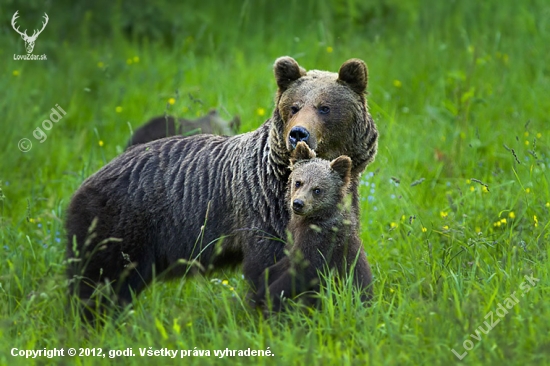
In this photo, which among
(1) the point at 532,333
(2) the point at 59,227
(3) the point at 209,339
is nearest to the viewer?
(1) the point at 532,333

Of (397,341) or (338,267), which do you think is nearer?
(397,341)

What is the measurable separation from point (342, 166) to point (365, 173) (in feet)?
7.45

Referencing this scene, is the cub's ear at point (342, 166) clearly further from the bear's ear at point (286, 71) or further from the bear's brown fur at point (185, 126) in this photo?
the bear's brown fur at point (185, 126)

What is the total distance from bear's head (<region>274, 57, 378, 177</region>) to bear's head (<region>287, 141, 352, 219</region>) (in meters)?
0.29

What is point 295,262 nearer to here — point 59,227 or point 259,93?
point 59,227

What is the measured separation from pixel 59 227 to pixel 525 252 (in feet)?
12.1

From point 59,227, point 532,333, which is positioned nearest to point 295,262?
point 532,333

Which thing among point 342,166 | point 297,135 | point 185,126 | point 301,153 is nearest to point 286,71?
point 297,135

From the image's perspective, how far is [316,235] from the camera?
4.55 metres

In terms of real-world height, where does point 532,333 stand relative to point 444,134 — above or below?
below

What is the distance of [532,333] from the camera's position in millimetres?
3840

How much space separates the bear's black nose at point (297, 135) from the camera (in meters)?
4.82

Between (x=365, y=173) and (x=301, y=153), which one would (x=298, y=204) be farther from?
(x=365, y=173)

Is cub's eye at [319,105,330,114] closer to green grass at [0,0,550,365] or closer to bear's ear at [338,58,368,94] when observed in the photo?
bear's ear at [338,58,368,94]
